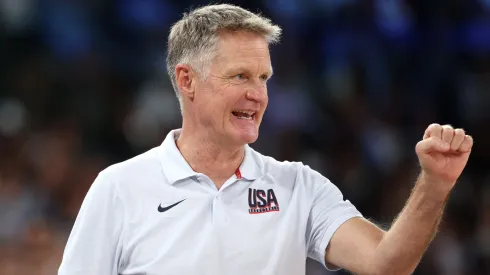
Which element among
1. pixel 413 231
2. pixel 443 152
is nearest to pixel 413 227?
pixel 413 231

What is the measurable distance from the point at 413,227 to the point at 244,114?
0.86 m

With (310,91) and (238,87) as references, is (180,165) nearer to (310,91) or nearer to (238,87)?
(238,87)

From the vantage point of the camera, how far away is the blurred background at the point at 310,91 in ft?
26.0

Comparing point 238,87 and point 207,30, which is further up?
point 207,30

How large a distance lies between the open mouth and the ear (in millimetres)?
273

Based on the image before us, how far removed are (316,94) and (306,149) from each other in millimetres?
649

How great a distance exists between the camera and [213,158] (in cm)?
396

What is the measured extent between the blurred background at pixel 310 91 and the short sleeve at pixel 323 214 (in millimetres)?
3901

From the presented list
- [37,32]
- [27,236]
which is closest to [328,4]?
[37,32]

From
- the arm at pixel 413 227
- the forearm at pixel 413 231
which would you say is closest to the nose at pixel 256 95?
the arm at pixel 413 227

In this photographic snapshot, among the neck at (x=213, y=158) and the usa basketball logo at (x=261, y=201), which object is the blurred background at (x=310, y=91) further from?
the usa basketball logo at (x=261, y=201)

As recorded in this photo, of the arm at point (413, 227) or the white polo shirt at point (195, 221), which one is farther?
the white polo shirt at point (195, 221)

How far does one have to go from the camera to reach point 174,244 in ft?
12.1

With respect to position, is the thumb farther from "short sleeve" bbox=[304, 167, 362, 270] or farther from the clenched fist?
"short sleeve" bbox=[304, 167, 362, 270]
